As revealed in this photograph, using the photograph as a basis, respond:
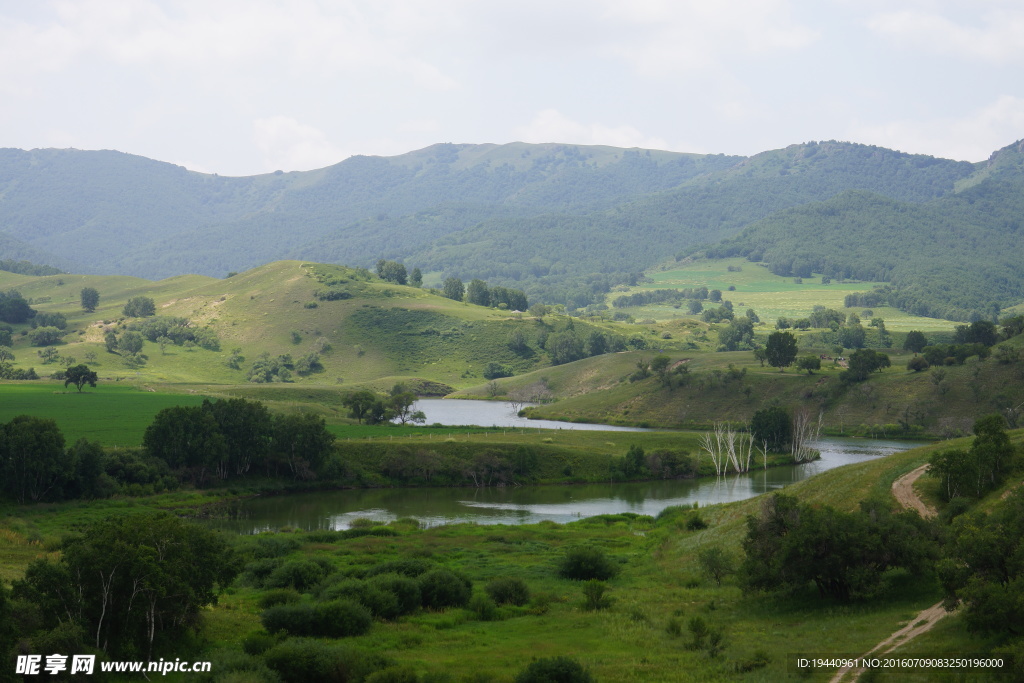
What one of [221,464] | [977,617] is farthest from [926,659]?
[221,464]

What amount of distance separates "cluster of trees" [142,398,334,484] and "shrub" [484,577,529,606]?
159 ft

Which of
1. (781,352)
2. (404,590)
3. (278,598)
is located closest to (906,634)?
(404,590)

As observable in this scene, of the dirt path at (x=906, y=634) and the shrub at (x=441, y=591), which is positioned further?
the shrub at (x=441, y=591)

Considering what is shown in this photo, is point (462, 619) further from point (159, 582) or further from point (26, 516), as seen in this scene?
point (26, 516)

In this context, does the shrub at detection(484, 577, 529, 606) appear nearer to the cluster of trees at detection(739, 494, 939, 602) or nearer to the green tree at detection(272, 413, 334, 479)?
the cluster of trees at detection(739, 494, 939, 602)

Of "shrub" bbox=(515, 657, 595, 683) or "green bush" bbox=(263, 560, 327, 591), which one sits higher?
"shrub" bbox=(515, 657, 595, 683)

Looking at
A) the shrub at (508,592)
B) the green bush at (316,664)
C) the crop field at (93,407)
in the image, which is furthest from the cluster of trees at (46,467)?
the green bush at (316,664)

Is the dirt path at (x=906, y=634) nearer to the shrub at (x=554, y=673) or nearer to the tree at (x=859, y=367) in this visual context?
the shrub at (x=554, y=673)

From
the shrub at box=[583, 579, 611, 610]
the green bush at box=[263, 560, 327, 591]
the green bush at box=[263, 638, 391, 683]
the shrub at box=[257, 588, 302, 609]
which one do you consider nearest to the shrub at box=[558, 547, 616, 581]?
the shrub at box=[583, 579, 611, 610]

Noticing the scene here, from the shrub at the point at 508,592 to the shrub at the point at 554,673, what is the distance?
13.8 metres

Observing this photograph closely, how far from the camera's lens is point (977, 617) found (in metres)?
24.3

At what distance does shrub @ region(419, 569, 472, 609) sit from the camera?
37.8m

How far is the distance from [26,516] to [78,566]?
41.2 meters

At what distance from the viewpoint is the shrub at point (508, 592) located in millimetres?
38656
